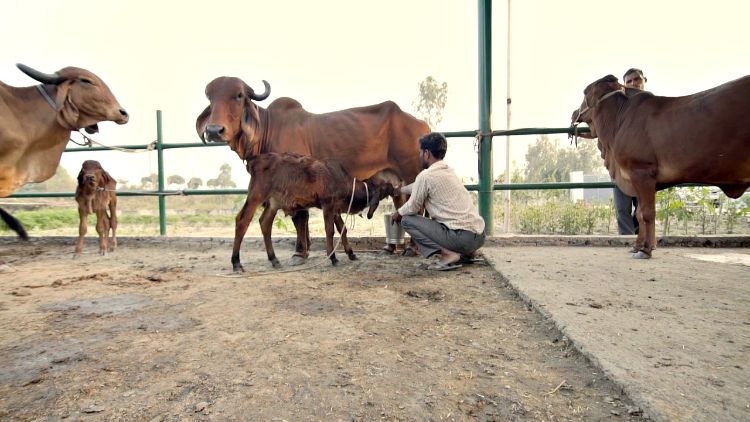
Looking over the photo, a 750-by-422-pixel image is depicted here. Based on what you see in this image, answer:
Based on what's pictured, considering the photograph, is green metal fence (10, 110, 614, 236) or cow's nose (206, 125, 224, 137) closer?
cow's nose (206, 125, 224, 137)

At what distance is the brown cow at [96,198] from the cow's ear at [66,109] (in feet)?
3.85

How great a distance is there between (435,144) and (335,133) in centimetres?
164

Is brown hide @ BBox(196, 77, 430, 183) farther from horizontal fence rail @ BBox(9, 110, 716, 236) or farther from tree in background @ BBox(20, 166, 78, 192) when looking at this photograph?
tree in background @ BBox(20, 166, 78, 192)

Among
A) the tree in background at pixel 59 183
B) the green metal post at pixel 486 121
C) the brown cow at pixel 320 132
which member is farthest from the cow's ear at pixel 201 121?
the tree in background at pixel 59 183

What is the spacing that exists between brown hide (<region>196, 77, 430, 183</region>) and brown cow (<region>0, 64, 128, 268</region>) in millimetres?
1026

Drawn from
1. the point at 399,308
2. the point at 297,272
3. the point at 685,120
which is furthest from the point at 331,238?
the point at 685,120

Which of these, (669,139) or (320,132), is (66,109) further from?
(669,139)

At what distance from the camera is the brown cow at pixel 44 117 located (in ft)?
12.7

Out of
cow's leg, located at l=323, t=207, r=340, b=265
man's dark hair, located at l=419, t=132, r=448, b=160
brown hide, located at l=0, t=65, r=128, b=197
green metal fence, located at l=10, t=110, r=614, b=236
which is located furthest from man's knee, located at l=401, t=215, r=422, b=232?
brown hide, located at l=0, t=65, r=128, b=197

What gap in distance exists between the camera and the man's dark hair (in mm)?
4078

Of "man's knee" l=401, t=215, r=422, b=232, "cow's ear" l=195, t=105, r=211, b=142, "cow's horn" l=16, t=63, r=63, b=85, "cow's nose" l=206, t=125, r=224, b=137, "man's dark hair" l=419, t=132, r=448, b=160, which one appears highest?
"cow's horn" l=16, t=63, r=63, b=85

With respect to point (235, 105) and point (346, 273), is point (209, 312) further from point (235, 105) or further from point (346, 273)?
point (235, 105)

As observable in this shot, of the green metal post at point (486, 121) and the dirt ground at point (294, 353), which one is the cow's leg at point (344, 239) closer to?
the dirt ground at point (294, 353)

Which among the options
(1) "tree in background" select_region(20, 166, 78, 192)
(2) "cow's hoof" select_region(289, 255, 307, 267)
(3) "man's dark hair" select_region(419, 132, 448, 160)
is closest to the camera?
(3) "man's dark hair" select_region(419, 132, 448, 160)
